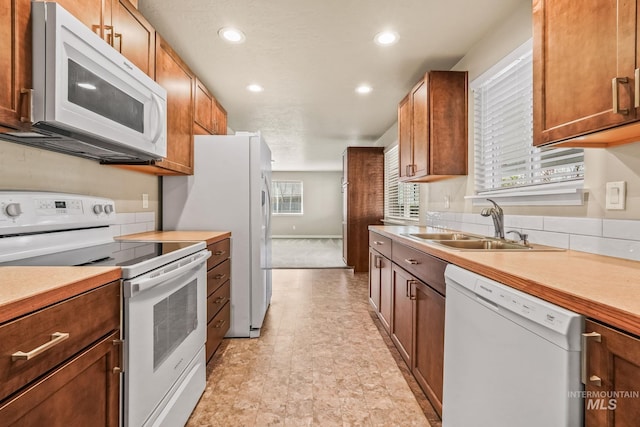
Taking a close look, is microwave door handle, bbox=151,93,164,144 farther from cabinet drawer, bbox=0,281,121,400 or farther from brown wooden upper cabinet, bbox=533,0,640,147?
brown wooden upper cabinet, bbox=533,0,640,147

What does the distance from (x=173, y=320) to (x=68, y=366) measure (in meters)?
0.62

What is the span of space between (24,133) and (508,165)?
255cm

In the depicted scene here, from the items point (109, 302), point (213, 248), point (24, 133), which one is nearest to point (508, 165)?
point (213, 248)

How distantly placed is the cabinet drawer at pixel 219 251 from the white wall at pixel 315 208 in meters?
7.80

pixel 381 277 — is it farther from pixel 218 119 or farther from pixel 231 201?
pixel 218 119

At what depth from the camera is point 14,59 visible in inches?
39.2

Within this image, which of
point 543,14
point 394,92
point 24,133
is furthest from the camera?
point 394,92

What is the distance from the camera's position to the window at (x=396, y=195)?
12.6 feet

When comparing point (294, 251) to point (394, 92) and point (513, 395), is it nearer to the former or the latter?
point (394, 92)

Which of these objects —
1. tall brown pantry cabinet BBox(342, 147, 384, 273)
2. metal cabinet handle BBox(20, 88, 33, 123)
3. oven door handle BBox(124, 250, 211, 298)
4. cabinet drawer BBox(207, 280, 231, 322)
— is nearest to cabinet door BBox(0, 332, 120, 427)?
oven door handle BBox(124, 250, 211, 298)

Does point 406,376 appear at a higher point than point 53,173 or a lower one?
lower

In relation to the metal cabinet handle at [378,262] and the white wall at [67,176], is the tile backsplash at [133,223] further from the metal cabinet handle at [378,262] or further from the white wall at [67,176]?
the metal cabinet handle at [378,262]

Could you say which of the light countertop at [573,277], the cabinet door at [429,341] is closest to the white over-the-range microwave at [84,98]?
the light countertop at [573,277]

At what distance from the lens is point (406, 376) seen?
6.53 ft
